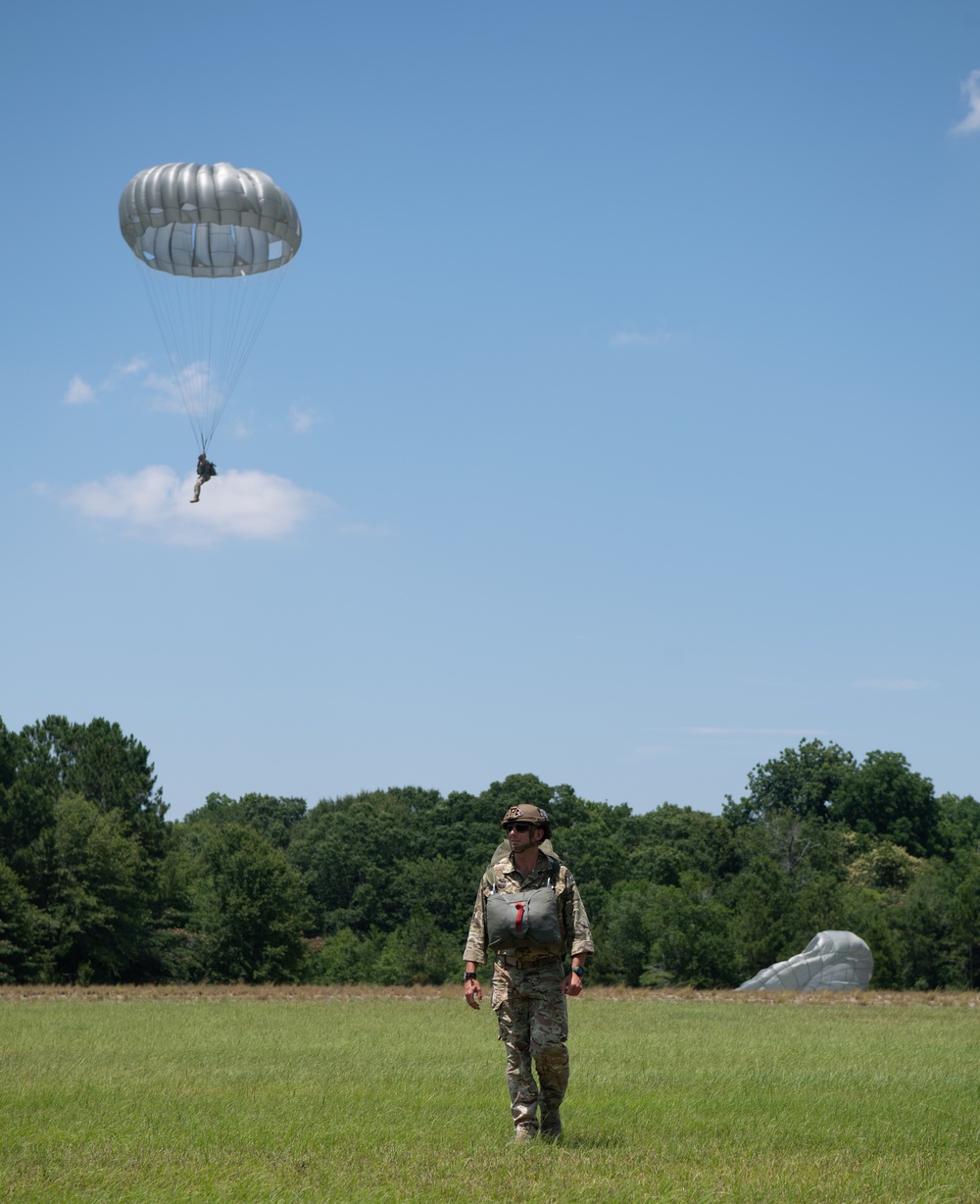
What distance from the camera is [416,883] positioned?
95.6 meters

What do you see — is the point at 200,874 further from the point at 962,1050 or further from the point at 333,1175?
the point at 333,1175

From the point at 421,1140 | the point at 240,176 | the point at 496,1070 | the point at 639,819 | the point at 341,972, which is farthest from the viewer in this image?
the point at 639,819

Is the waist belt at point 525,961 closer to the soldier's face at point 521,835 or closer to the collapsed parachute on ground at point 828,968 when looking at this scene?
the soldier's face at point 521,835

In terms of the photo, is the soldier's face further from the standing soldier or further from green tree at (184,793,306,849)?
green tree at (184,793,306,849)

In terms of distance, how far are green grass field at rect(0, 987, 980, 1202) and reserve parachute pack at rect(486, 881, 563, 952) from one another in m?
1.35

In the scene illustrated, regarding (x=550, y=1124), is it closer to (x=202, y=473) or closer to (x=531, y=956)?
(x=531, y=956)

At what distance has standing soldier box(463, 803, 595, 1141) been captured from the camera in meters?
9.11

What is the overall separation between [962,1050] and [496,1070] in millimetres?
6905

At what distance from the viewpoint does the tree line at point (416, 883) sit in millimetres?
61562

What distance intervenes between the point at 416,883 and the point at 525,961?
8849 cm

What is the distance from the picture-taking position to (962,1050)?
55.0 ft

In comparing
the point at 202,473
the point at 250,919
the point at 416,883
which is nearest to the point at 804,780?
the point at 416,883

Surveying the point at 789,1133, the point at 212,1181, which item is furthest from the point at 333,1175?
the point at 789,1133

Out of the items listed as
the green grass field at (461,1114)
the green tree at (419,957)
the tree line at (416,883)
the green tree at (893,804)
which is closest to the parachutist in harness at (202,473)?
the green grass field at (461,1114)
